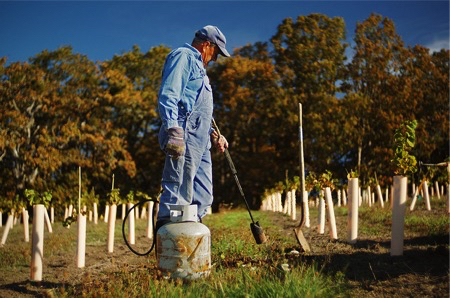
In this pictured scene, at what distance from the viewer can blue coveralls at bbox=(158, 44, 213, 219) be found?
4412mm

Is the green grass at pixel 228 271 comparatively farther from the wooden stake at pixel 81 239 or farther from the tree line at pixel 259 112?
the tree line at pixel 259 112

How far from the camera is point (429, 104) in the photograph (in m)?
23.5

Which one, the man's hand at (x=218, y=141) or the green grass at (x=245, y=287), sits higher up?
the man's hand at (x=218, y=141)

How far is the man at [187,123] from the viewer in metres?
4.33

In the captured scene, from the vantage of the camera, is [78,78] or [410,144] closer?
[410,144]

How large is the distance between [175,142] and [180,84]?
660 mm

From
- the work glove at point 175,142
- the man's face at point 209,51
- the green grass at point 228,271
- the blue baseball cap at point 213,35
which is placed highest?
the blue baseball cap at point 213,35

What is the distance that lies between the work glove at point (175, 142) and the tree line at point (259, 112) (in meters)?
17.7

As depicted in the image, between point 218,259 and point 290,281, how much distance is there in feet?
6.83

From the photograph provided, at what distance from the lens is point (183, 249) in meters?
4.15

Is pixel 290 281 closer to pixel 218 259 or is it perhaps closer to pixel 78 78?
pixel 218 259

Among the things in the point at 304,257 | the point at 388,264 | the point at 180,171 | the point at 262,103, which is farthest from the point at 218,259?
the point at 262,103

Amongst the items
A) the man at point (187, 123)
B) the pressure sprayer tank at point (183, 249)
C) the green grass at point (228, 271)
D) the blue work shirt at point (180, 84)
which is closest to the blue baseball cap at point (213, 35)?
the man at point (187, 123)

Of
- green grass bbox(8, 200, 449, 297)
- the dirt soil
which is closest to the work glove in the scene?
green grass bbox(8, 200, 449, 297)
